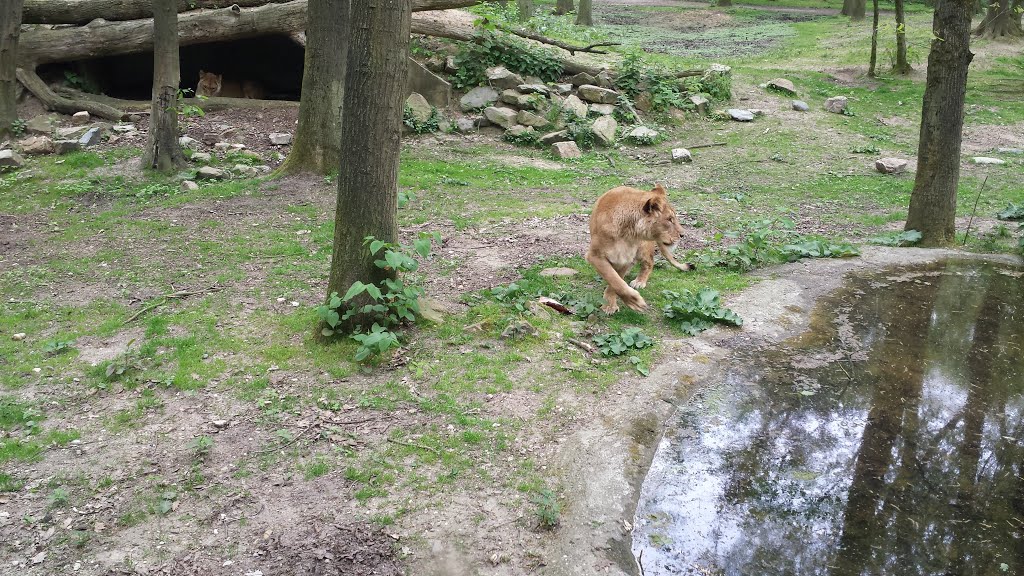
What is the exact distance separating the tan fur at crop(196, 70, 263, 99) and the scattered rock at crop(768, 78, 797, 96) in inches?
531

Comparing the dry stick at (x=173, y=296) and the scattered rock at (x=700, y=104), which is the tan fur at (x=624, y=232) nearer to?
the dry stick at (x=173, y=296)

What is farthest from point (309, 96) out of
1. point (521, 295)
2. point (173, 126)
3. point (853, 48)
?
point (853, 48)

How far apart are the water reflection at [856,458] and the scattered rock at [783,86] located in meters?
13.3

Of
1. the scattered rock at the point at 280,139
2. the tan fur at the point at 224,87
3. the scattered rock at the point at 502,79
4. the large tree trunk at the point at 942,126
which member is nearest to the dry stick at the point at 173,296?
the scattered rock at the point at 280,139

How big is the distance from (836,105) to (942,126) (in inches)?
377

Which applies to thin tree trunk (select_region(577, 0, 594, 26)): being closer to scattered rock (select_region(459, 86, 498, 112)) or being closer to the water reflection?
scattered rock (select_region(459, 86, 498, 112))

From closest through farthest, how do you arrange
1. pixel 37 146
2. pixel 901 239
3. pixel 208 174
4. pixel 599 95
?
pixel 901 239 < pixel 208 174 < pixel 37 146 < pixel 599 95

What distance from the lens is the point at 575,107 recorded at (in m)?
16.7

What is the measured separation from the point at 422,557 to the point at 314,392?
82.0 inches

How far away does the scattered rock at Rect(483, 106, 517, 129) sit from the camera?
16.2 m

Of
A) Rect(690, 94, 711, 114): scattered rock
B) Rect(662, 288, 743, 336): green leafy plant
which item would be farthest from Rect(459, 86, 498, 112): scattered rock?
Rect(662, 288, 743, 336): green leafy plant

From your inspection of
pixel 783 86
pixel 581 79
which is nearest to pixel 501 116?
pixel 581 79

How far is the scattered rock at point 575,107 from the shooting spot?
1655 centimetres

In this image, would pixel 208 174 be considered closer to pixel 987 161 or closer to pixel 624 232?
pixel 624 232
